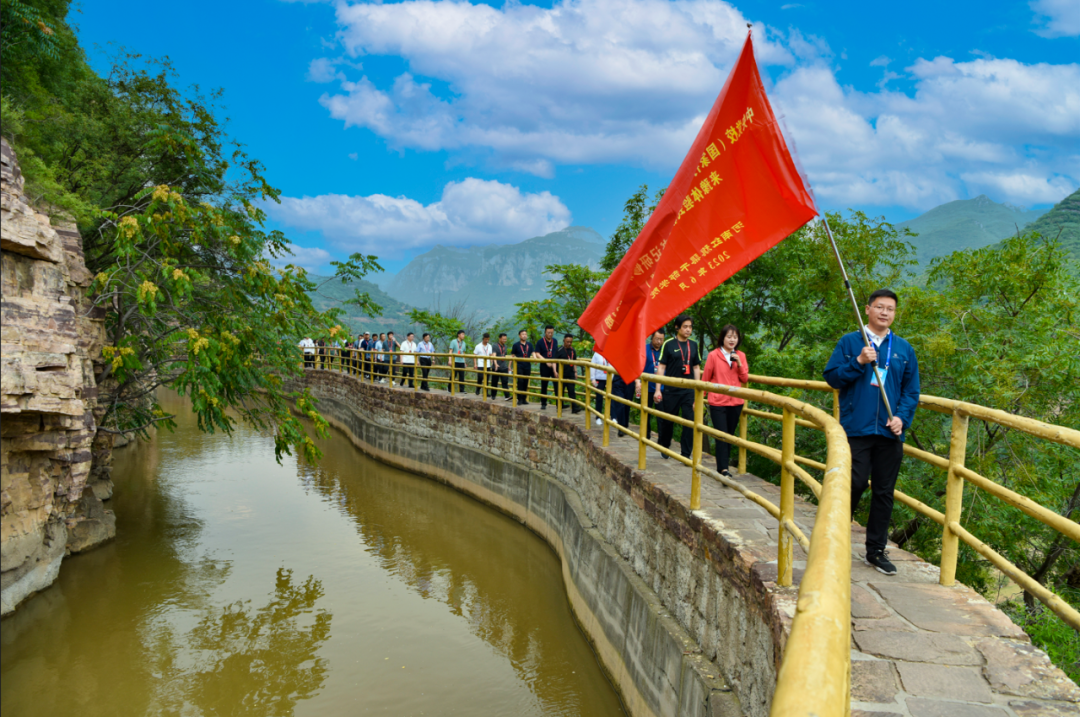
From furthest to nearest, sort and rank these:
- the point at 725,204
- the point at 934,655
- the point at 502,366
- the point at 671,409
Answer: the point at 502,366, the point at 671,409, the point at 725,204, the point at 934,655

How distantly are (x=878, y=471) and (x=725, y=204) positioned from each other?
1836mm

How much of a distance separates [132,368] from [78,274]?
1487 mm

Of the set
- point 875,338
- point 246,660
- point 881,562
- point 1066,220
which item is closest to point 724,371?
point 875,338

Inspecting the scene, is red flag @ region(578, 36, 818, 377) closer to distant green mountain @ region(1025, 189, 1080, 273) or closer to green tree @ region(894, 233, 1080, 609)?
green tree @ region(894, 233, 1080, 609)

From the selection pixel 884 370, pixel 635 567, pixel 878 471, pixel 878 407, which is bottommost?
pixel 635 567

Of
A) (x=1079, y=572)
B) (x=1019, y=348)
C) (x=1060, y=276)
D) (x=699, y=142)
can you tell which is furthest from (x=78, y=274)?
(x=1079, y=572)

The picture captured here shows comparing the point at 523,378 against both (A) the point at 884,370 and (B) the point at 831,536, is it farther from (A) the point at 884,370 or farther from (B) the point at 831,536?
(B) the point at 831,536

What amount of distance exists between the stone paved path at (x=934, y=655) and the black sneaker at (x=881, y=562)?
4 cm

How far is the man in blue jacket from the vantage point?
3.80 metres

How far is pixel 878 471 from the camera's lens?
3873mm

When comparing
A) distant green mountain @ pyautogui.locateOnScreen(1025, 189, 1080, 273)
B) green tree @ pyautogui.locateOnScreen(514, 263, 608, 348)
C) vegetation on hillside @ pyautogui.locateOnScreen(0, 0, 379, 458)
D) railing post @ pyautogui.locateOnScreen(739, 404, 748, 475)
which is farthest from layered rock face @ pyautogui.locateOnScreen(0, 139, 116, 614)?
distant green mountain @ pyautogui.locateOnScreen(1025, 189, 1080, 273)

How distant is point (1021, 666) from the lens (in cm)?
273

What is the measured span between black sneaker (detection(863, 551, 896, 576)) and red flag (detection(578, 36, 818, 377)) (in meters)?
1.79

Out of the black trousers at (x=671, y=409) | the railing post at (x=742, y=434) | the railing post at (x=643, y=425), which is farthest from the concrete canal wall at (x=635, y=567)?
the railing post at (x=742, y=434)
